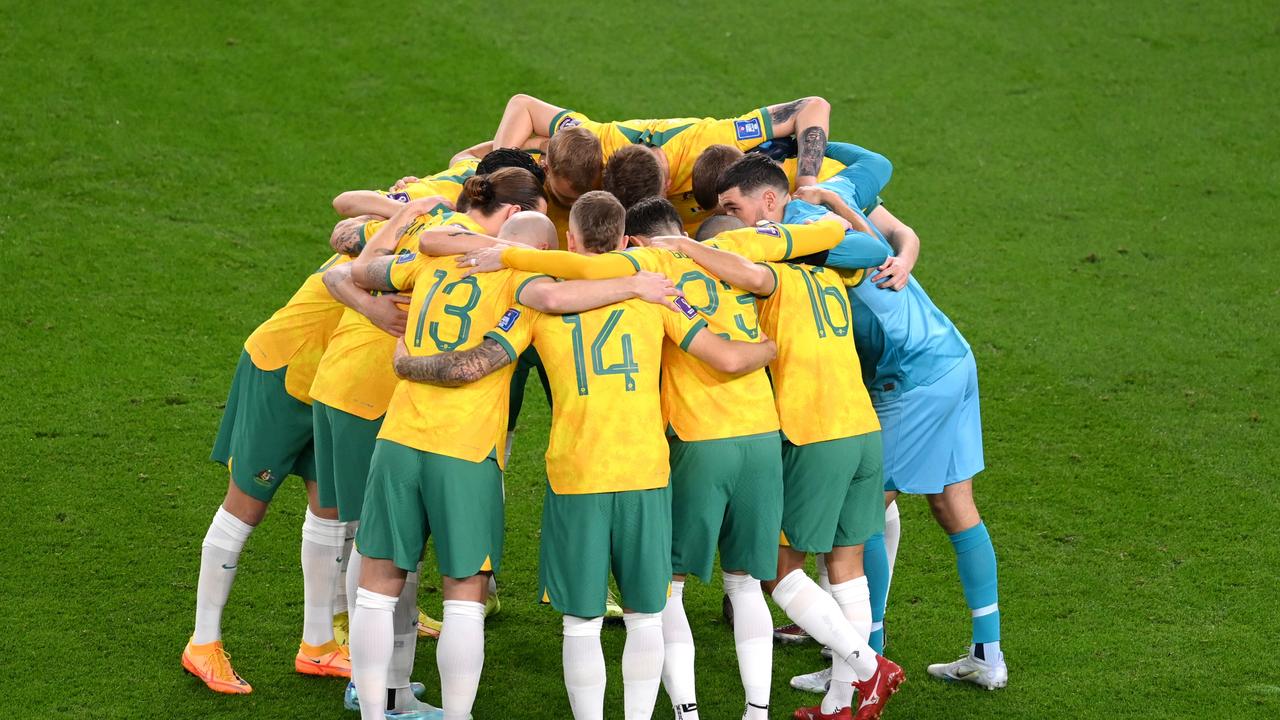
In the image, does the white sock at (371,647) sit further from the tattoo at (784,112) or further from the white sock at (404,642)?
the tattoo at (784,112)

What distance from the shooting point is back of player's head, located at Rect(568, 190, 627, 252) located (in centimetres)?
449

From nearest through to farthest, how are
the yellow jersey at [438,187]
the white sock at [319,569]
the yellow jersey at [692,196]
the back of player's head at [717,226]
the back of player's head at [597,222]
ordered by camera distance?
the back of player's head at [597,222]
the back of player's head at [717,226]
the white sock at [319,569]
the yellow jersey at [438,187]
the yellow jersey at [692,196]

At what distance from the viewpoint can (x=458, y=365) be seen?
428 cm

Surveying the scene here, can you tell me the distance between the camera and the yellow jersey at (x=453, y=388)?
4.29 meters

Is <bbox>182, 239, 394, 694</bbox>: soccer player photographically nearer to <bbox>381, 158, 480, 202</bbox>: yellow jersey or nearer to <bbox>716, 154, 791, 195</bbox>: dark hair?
<bbox>381, 158, 480, 202</bbox>: yellow jersey

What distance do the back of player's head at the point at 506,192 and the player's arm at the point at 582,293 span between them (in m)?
0.55

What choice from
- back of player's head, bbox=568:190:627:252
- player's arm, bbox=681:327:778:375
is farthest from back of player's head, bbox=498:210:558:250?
player's arm, bbox=681:327:778:375

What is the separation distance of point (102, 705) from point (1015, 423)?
4.75m

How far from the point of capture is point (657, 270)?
4.52 metres

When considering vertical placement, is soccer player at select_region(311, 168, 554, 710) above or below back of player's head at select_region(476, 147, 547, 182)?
below

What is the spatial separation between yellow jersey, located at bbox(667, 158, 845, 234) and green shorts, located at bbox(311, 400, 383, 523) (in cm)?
155

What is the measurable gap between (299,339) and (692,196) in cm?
167

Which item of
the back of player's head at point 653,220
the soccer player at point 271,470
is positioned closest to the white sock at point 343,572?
the soccer player at point 271,470

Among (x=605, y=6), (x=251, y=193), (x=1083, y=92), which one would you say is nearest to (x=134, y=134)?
(x=251, y=193)
